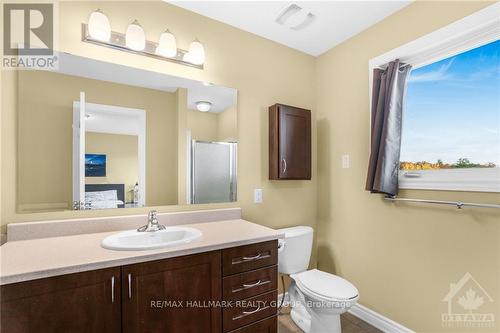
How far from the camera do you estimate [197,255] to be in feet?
4.10

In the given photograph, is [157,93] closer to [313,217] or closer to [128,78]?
[128,78]

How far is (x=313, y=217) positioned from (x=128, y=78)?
199 centimetres

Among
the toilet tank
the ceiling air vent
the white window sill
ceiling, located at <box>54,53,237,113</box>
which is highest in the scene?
the ceiling air vent

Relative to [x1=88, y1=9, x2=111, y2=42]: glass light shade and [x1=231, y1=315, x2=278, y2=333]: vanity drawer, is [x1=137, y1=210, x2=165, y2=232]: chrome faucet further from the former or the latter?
[x1=88, y1=9, x2=111, y2=42]: glass light shade

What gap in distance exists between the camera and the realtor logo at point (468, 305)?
4.86 feet

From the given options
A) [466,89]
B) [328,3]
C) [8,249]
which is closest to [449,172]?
[466,89]

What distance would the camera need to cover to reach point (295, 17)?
6.34ft

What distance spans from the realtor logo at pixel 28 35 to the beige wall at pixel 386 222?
215 cm

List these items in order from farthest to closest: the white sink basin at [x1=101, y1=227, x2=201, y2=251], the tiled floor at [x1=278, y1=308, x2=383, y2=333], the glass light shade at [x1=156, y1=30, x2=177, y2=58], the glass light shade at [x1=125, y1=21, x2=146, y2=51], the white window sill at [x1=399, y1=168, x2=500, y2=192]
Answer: the tiled floor at [x1=278, y1=308, x2=383, y2=333]
the glass light shade at [x1=156, y1=30, x2=177, y2=58]
the glass light shade at [x1=125, y1=21, x2=146, y2=51]
the white window sill at [x1=399, y1=168, x2=500, y2=192]
the white sink basin at [x1=101, y1=227, x2=201, y2=251]

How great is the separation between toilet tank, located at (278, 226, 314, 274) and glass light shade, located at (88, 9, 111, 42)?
72.3 inches

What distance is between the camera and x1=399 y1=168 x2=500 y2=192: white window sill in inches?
56.4

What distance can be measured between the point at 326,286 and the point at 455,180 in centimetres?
108

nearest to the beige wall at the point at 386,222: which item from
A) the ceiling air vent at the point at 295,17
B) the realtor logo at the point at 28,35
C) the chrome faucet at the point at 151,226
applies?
the ceiling air vent at the point at 295,17

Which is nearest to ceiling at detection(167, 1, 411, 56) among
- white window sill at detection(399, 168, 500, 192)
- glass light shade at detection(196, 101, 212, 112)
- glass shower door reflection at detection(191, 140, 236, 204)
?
glass light shade at detection(196, 101, 212, 112)
